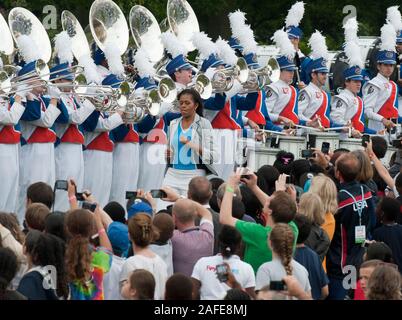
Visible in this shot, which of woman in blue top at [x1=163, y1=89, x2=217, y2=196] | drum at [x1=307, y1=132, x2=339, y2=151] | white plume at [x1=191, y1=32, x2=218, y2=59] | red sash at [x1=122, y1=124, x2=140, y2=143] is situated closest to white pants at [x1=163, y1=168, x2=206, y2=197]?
woman in blue top at [x1=163, y1=89, x2=217, y2=196]

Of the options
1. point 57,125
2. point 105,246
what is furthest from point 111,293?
point 57,125

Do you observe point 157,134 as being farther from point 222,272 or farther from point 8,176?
point 222,272

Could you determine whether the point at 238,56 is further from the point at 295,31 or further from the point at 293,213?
the point at 293,213

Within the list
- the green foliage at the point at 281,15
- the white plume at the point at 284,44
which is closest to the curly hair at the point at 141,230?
the white plume at the point at 284,44

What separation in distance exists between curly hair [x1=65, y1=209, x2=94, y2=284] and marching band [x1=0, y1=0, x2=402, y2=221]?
13.1 feet

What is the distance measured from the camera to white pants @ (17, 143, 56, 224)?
1511cm

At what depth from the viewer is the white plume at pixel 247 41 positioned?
56.3 feet

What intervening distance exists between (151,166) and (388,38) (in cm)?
464

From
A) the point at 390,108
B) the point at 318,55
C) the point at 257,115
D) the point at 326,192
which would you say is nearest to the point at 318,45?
the point at 318,55

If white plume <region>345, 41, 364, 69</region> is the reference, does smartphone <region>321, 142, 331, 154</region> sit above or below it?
below

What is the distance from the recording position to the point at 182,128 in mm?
13844

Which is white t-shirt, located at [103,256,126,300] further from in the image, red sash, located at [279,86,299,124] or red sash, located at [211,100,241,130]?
red sash, located at [279,86,299,124]

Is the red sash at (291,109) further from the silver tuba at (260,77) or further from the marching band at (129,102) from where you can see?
the silver tuba at (260,77)

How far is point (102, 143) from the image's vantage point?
52.3 ft
